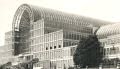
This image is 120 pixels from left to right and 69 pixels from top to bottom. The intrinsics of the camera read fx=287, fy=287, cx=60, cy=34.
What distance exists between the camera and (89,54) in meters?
101

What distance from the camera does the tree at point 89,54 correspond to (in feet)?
332

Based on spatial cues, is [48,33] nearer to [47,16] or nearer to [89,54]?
[47,16]

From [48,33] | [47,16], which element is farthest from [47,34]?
[47,16]

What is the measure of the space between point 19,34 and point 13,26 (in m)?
5.70

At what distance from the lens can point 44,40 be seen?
462 feet

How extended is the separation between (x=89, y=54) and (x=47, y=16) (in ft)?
178

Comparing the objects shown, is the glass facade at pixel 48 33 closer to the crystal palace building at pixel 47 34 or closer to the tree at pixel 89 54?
the crystal palace building at pixel 47 34

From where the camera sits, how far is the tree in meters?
101

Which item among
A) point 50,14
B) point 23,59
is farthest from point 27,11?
point 23,59

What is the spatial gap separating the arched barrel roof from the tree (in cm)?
4858

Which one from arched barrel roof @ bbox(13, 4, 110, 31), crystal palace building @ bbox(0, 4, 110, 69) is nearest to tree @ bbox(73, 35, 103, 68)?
crystal palace building @ bbox(0, 4, 110, 69)

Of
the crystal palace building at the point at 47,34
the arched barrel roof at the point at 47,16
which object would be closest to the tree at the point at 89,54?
the crystal palace building at the point at 47,34

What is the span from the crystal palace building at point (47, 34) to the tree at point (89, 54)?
21.9 metres

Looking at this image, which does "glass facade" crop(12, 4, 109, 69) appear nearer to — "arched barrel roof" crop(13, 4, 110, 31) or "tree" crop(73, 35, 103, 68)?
"arched barrel roof" crop(13, 4, 110, 31)
